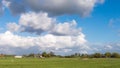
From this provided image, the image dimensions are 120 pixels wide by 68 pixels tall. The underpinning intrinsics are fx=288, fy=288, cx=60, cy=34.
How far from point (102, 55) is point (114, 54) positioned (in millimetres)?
7640

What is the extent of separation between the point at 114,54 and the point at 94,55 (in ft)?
39.0

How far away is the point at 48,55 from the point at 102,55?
112 feet

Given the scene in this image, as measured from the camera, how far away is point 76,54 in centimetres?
17338

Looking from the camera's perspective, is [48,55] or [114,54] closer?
[114,54]

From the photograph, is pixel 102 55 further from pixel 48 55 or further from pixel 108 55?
pixel 48 55

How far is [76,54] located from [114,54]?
25.7 metres

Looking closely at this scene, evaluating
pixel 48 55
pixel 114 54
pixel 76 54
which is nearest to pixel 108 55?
pixel 114 54

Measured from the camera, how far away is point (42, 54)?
585 feet

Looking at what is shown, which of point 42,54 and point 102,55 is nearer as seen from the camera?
point 102,55

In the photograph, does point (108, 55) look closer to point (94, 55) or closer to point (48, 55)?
point (94, 55)

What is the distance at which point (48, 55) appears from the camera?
578 ft

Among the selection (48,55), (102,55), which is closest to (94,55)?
(102,55)

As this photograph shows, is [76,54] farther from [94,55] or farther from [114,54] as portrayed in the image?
[114,54]

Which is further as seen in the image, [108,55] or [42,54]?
[42,54]
